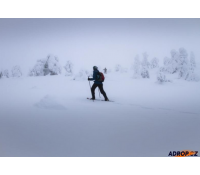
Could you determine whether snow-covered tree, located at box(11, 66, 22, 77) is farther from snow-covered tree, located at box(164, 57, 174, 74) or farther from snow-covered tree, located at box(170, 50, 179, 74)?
snow-covered tree, located at box(170, 50, 179, 74)

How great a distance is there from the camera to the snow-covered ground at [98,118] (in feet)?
9.46

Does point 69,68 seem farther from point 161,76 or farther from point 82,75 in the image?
point 161,76

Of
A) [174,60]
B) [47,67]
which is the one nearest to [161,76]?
[174,60]

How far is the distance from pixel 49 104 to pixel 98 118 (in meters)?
1.34

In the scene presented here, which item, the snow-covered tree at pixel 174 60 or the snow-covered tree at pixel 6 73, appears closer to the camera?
the snow-covered tree at pixel 174 60

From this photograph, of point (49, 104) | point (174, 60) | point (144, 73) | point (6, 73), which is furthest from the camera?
point (144, 73)

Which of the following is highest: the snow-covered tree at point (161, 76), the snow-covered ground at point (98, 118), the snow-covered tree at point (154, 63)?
the snow-covered tree at point (154, 63)

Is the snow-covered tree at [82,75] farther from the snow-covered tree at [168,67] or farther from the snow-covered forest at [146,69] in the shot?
the snow-covered tree at [168,67]

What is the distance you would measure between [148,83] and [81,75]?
6.79 feet

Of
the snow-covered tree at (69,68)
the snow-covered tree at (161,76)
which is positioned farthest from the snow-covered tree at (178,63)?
the snow-covered tree at (69,68)

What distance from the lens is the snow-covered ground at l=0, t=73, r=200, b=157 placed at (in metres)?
2.88

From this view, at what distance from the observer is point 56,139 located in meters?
3.01

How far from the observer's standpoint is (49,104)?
4055 mm

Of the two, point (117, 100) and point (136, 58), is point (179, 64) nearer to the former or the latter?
point (136, 58)
